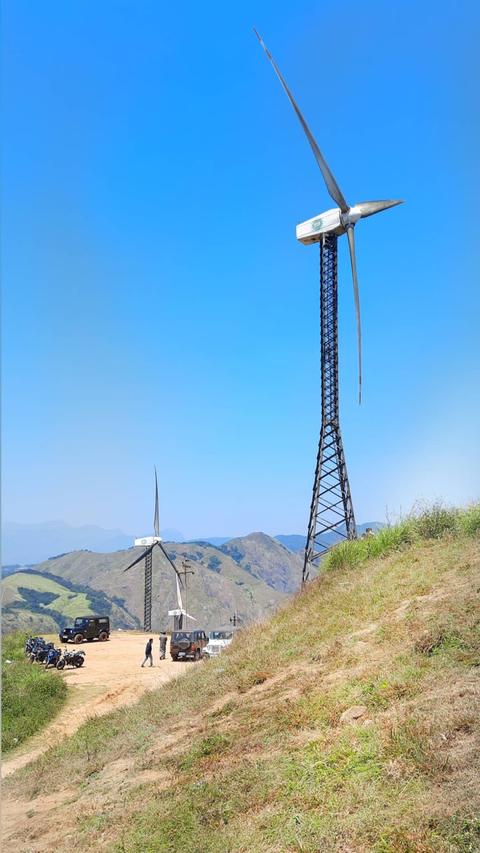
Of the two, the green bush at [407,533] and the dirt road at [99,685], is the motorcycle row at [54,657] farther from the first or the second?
the green bush at [407,533]

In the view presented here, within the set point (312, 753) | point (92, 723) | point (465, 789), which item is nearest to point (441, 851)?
point (465, 789)

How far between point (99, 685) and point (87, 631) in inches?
739

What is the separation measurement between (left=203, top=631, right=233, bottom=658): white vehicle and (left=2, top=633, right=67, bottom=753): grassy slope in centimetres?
939

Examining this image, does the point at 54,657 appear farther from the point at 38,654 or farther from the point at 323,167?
the point at 323,167

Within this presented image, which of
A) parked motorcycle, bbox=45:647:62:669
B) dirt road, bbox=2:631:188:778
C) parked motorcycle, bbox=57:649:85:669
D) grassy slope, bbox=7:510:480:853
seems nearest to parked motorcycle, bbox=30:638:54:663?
parked motorcycle, bbox=45:647:62:669

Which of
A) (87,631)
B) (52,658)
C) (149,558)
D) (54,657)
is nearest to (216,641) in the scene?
(54,657)

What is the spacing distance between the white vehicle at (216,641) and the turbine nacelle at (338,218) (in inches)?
Answer: 889

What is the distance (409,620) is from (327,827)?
6533 millimetres

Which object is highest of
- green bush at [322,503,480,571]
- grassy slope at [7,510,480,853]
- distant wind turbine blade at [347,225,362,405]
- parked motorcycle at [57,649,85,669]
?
distant wind turbine blade at [347,225,362,405]

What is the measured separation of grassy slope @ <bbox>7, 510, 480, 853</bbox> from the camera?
7574 millimetres

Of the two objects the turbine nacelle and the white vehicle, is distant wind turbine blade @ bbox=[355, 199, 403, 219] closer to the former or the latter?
the turbine nacelle

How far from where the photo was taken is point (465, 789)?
281 inches

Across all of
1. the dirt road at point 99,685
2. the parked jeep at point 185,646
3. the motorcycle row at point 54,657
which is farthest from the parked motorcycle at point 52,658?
the parked jeep at point 185,646

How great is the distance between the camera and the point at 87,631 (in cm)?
4641
